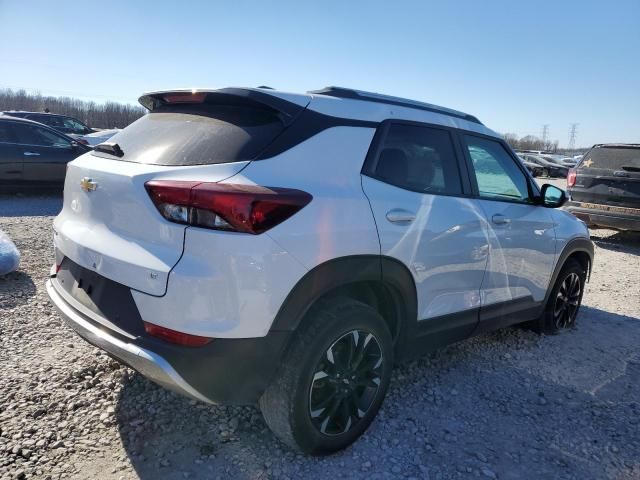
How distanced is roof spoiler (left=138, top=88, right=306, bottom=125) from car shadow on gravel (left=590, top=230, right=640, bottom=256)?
841 cm

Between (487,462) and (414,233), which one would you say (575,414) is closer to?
(487,462)

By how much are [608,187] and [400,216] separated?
752 cm

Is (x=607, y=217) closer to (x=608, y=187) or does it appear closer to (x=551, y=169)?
(x=608, y=187)

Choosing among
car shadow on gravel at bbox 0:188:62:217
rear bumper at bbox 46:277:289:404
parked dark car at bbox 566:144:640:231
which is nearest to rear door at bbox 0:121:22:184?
car shadow on gravel at bbox 0:188:62:217

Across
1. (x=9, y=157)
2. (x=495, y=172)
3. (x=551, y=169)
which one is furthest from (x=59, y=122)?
(x=551, y=169)

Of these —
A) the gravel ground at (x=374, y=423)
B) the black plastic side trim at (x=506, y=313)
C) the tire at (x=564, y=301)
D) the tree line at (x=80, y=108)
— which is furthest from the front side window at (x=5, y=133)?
the tree line at (x=80, y=108)

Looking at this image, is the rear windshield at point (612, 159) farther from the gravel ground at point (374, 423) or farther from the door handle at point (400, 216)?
the door handle at point (400, 216)

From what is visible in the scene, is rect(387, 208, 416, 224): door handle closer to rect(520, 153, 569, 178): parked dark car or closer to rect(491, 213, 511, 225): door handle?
rect(491, 213, 511, 225): door handle

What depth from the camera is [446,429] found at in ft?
9.77

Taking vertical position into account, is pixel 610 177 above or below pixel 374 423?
above

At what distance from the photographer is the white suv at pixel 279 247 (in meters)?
2.11

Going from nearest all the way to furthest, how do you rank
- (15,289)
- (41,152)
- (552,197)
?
(552,197) < (15,289) < (41,152)

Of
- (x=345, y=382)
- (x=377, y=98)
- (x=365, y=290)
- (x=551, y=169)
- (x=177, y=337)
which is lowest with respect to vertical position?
(x=345, y=382)

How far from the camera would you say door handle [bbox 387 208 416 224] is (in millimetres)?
2647
